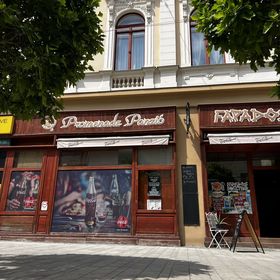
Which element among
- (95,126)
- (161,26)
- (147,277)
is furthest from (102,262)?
(161,26)

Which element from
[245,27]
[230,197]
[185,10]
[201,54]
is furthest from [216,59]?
[245,27]

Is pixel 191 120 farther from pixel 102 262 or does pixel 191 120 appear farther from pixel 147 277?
pixel 147 277

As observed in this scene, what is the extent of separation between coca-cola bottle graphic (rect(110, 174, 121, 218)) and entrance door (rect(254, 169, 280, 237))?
4.64m

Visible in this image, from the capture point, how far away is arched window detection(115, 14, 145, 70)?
460 inches

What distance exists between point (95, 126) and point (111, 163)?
139cm

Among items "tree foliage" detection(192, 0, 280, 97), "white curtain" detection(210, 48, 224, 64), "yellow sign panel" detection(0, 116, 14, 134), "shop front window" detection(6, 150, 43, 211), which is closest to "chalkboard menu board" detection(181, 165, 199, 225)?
"white curtain" detection(210, 48, 224, 64)

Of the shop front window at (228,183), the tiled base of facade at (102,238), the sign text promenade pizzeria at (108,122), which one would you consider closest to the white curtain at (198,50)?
the sign text promenade pizzeria at (108,122)

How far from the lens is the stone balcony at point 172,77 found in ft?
34.1

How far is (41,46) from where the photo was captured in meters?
4.74

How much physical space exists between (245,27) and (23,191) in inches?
355

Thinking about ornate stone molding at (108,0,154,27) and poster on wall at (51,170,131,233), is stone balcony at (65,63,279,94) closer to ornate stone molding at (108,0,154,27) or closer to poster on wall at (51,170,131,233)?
ornate stone molding at (108,0,154,27)

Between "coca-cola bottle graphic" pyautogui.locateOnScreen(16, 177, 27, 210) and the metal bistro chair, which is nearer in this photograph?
the metal bistro chair

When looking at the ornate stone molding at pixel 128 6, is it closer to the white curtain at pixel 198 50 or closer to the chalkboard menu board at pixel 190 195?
the white curtain at pixel 198 50

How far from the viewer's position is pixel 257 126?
9695 mm
